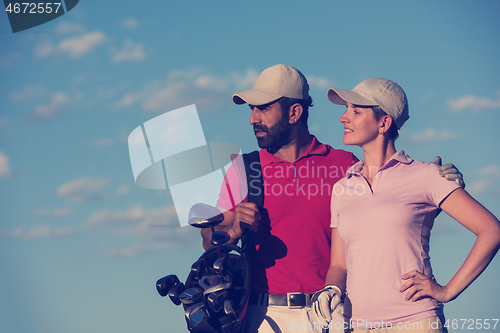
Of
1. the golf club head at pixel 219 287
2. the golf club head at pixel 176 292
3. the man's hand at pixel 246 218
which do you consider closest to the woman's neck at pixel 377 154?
the man's hand at pixel 246 218

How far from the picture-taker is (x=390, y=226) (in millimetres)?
4398

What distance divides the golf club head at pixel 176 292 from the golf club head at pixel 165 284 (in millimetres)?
57

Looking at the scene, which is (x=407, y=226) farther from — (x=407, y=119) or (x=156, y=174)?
(x=156, y=174)

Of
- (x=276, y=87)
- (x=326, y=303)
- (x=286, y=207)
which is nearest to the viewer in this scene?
(x=326, y=303)

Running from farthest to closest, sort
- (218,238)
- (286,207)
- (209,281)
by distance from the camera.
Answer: (286,207) < (209,281) < (218,238)

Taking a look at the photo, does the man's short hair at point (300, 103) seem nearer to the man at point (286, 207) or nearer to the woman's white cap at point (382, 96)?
the man at point (286, 207)

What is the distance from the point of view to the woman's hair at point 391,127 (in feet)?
15.8

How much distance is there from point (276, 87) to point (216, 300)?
2496mm

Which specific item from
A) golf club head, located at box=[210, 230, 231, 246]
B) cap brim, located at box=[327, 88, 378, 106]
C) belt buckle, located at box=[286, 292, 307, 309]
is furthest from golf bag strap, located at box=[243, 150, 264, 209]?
cap brim, located at box=[327, 88, 378, 106]

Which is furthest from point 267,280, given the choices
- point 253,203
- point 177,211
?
point 177,211

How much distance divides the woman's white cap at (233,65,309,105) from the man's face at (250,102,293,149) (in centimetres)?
12

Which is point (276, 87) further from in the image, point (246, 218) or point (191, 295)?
point (191, 295)

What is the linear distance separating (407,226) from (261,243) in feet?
5.61

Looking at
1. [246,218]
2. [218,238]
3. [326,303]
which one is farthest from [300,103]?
[326,303]
